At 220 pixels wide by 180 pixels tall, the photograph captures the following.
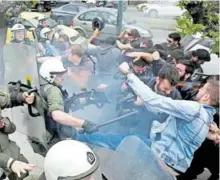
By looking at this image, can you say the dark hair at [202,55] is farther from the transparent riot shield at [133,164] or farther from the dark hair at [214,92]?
the transparent riot shield at [133,164]

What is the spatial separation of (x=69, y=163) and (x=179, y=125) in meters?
1.40

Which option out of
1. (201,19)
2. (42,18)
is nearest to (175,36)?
(201,19)

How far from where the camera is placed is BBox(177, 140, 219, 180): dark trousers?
3.37m

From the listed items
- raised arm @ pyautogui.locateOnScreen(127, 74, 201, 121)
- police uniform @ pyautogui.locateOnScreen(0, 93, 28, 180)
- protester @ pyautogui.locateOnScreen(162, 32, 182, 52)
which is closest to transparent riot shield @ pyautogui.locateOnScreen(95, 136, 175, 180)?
raised arm @ pyautogui.locateOnScreen(127, 74, 201, 121)

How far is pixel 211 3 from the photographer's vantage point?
399 cm

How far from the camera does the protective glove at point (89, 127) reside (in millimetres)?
2873

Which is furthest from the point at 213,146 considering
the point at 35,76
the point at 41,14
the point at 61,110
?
the point at 41,14

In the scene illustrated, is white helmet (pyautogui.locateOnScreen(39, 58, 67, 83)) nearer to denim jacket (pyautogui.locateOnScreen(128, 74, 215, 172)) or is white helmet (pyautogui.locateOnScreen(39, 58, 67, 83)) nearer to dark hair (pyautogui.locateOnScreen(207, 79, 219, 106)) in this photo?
denim jacket (pyautogui.locateOnScreen(128, 74, 215, 172))

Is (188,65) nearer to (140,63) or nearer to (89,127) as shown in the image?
(140,63)

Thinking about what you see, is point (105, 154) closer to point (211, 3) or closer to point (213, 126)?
point (213, 126)

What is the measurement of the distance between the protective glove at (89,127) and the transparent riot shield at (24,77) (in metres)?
0.52

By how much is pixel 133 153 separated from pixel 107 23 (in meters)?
6.77

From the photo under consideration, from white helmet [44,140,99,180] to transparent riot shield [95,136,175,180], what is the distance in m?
0.34

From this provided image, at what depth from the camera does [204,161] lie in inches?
141
